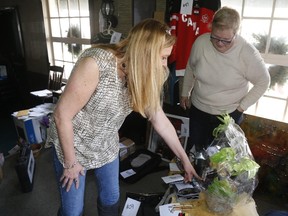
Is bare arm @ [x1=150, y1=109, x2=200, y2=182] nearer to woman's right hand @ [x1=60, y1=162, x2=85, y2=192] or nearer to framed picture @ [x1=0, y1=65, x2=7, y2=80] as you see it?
woman's right hand @ [x1=60, y1=162, x2=85, y2=192]

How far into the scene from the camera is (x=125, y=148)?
237 centimetres

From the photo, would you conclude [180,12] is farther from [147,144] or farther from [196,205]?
[196,205]

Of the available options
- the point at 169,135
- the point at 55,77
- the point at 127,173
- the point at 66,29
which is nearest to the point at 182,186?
the point at 169,135

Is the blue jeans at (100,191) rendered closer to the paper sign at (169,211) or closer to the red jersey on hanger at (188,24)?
the paper sign at (169,211)

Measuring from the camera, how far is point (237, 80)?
1505mm

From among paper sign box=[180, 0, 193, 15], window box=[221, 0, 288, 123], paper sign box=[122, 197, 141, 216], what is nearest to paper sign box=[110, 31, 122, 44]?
paper sign box=[180, 0, 193, 15]

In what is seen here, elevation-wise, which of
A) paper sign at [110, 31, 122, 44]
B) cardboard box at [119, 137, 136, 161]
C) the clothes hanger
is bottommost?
cardboard box at [119, 137, 136, 161]

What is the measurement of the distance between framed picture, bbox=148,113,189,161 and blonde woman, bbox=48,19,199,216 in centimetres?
121

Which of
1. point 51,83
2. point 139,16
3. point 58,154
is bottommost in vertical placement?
point 51,83

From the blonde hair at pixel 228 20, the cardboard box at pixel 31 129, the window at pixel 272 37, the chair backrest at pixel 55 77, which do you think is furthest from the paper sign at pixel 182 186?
the chair backrest at pixel 55 77

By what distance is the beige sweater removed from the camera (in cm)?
143

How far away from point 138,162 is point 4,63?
3.20 metres

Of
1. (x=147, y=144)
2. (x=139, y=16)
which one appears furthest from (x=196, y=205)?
(x=139, y=16)

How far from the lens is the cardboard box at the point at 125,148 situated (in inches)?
91.5
